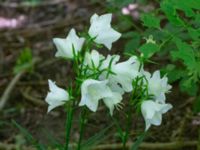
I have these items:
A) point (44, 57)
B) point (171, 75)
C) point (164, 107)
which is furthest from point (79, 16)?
point (164, 107)

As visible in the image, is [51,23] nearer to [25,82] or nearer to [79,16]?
[79,16]

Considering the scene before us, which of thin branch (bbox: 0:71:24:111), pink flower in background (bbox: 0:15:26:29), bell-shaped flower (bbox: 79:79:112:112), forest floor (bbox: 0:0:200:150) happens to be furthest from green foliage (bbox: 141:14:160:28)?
pink flower in background (bbox: 0:15:26:29)

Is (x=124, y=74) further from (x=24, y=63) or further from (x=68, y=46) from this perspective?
(x=24, y=63)

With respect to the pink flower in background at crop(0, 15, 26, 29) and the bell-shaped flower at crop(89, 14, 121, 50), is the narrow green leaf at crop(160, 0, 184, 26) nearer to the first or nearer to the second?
the bell-shaped flower at crop(89, 14, 121, 50)

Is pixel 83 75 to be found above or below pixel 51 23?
above

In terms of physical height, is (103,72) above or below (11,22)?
above

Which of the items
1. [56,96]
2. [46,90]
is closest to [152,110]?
[56,96]
